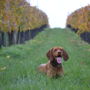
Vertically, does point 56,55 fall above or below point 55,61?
above

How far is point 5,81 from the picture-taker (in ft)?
24.7

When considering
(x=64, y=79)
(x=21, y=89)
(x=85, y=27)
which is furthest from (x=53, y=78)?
(x=85, y=27)

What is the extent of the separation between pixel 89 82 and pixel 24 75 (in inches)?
74.8

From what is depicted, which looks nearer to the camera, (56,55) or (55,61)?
(56,55)

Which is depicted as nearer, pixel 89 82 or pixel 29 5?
pixel 89 82

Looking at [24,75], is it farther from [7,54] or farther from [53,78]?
[7,54]

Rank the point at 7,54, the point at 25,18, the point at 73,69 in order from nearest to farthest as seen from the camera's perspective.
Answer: the point at 73,69, the point at 7,54, the point at 25,18

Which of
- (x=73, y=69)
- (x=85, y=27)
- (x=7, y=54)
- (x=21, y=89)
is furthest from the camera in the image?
(x=85, y=27)

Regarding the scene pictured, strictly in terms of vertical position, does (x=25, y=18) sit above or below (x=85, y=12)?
below

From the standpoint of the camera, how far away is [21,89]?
244 inches

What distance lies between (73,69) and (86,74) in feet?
3.32

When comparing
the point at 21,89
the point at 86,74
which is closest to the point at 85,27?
the point at 86,74

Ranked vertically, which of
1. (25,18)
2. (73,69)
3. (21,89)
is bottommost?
(25,18)

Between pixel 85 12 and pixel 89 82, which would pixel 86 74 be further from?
pixel 85 12
